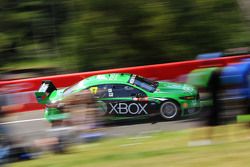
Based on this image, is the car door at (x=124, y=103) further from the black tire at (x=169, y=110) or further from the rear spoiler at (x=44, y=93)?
the rear spoiler at (x=44, y=93)

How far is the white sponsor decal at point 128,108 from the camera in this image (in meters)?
11.1

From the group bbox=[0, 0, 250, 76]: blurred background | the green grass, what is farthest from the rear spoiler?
bbox=[0, 0, 250, 76]: blurred background

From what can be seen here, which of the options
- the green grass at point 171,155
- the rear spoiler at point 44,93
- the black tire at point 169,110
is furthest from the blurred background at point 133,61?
the rear spoiler at point 44,93

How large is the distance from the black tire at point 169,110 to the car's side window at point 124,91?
1.77 feet

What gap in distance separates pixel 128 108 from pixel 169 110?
3.02 ft

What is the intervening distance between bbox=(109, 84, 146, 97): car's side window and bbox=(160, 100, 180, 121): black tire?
54 centimetres

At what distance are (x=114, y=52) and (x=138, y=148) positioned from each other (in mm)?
11610

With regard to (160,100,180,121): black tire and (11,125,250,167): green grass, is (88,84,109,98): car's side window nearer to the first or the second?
(160,100,180,121): black tire

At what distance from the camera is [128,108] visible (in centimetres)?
1110

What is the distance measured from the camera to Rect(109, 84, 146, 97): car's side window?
11.1 meters

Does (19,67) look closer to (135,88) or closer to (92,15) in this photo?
(92,15)

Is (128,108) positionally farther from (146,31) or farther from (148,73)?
(146,31)

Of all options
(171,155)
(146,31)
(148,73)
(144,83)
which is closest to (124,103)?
(144,83)

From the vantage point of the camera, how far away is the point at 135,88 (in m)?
11.2
